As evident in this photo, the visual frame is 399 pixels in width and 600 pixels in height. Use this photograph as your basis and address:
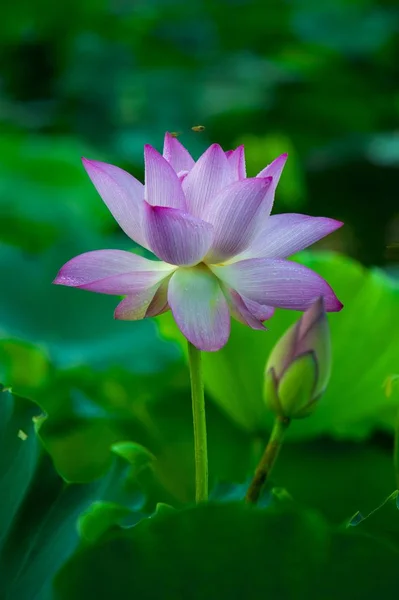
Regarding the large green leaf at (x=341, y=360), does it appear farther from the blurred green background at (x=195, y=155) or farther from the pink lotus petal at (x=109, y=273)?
the pink lotus petal at (x=109, y=273)

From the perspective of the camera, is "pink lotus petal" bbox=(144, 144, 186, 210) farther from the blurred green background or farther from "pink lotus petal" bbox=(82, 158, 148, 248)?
Result: the blurred green background

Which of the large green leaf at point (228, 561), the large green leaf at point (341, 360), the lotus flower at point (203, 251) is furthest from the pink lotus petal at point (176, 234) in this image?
the large green leaf at point (341, 360)

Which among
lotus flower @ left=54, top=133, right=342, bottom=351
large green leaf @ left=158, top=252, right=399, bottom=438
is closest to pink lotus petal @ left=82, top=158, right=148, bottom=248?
lotus flower @ left=54, top=133, right=342, bottom=351

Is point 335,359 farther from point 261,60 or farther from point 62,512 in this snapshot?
point 261,60

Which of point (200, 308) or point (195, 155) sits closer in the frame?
point (200, 308)

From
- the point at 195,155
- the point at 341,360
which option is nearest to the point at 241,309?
the point at 341,360

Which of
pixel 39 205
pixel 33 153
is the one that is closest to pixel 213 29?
pixel 33 153

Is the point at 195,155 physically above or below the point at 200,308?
below

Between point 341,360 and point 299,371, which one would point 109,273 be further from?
point 341,360
